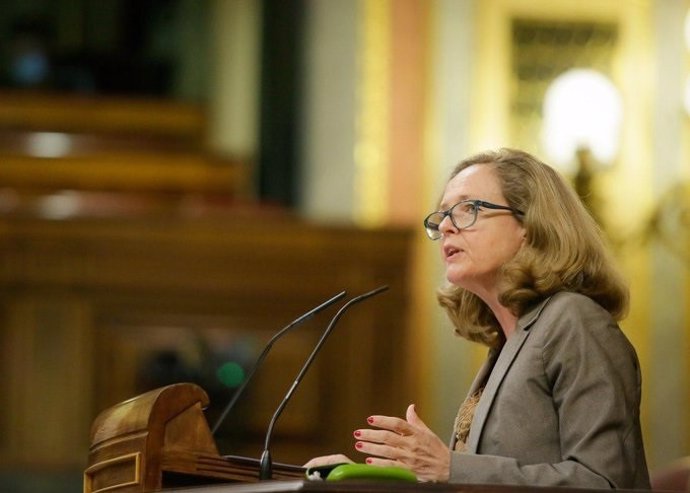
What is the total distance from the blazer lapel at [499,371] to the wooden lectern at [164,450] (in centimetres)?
32

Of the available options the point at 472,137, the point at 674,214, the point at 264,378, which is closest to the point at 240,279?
the point at 264,378

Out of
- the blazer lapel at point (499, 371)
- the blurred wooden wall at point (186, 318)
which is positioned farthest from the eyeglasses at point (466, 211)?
the blurred wooden wall at point (186, 318)

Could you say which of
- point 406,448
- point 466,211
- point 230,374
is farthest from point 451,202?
point 230,374

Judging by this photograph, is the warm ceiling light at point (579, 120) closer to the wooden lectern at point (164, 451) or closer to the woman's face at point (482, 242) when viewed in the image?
the woman's face at point (482, 242)

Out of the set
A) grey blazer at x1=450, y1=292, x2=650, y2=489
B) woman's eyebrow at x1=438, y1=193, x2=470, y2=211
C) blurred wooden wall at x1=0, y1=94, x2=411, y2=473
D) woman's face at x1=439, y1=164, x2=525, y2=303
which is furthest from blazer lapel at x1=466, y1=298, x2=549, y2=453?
blurred wooden wall at x1=0, y1=94, x2=411, y2=473

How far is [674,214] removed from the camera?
24.0 feet

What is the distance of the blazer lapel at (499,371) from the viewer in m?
2.79

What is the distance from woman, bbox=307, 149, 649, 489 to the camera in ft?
8.36

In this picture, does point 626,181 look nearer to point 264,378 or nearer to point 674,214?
point 674,214

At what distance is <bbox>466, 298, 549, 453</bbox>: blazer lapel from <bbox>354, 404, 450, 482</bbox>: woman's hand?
0.85 ft

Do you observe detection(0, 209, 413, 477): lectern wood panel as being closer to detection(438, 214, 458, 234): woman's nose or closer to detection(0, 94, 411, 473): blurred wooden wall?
detection(0, 94, 411, 473): blurred wooden wall

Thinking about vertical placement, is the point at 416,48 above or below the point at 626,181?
above

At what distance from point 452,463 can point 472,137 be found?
5.06m

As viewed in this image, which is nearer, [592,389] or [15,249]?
[592,389]
